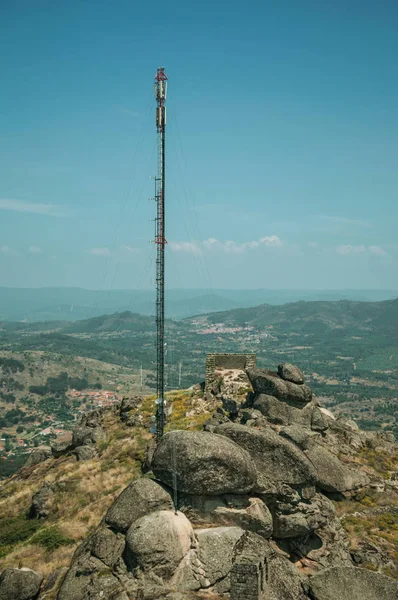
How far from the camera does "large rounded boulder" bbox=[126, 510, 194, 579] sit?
15.8m

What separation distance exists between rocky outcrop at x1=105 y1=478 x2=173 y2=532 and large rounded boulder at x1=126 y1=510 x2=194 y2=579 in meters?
0.59

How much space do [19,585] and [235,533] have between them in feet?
27.7

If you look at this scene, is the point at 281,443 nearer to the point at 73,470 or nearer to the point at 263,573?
the point at 263,573

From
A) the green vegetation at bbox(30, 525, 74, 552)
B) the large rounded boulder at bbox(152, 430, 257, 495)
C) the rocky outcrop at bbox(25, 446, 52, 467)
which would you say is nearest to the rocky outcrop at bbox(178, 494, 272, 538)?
the large rounded boulder at bbox(152, 430, 257, 495)

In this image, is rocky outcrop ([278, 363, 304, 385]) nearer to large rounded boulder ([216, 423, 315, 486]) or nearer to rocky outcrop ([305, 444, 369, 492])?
rocky outcrop ([305, 444, 369, 492])

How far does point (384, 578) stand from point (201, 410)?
23095mm

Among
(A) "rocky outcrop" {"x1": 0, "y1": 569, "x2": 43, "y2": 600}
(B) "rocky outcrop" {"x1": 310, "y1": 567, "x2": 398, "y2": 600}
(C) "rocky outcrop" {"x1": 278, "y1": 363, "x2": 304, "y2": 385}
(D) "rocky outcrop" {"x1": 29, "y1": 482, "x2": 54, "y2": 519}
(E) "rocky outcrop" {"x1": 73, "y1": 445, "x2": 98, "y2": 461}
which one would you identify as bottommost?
(D) "rocky outcrop" {"x1": 29, "y1": 482, "x2": 54, "y2": 519}

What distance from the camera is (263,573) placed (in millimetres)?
15336

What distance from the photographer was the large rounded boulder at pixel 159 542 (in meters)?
15.8

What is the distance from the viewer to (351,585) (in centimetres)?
1669

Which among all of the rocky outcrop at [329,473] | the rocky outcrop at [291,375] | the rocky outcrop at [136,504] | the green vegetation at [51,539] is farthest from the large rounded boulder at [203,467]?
the rocky outcrop at [291,375]

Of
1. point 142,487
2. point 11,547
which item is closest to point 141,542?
point 142,487

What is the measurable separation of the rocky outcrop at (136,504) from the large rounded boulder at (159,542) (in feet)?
1.94

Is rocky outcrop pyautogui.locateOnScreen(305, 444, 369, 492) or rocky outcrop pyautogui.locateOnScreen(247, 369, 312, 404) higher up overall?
rocky outcrop pyautogui.locateOnScreen(247, 369, 312, 404)
